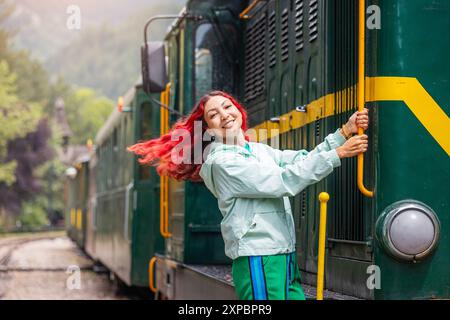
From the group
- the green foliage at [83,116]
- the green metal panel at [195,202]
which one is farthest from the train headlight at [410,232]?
the green foliage at [83,116]

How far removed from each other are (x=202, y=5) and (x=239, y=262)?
14.2 ft

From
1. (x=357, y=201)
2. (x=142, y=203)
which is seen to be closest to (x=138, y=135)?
(x=142, y=203)

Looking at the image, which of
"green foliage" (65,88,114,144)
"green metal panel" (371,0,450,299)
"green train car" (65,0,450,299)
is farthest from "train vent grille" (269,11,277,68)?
"green foliage" (65,88,114,144)

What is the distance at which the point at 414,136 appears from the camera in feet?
13.1

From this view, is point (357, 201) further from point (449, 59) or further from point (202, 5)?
point (202, 5)

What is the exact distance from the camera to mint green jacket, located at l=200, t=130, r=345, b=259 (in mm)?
3383

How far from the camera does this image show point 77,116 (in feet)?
316

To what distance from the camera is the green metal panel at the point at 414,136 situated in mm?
3896

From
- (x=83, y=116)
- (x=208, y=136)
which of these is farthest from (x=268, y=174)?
(x=83, y=116)

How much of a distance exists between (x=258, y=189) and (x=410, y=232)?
2.63 feet

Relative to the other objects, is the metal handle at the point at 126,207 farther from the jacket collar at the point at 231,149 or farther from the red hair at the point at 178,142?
the jacket collar at the point at 231,149

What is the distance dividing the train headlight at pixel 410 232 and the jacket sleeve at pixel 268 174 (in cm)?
58

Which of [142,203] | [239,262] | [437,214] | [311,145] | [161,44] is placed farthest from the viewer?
[142,203]

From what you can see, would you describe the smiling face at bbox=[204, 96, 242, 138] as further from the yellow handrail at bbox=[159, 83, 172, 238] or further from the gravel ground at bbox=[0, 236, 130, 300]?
the gravel ground at bbox=[0, 236, 130, 300]
